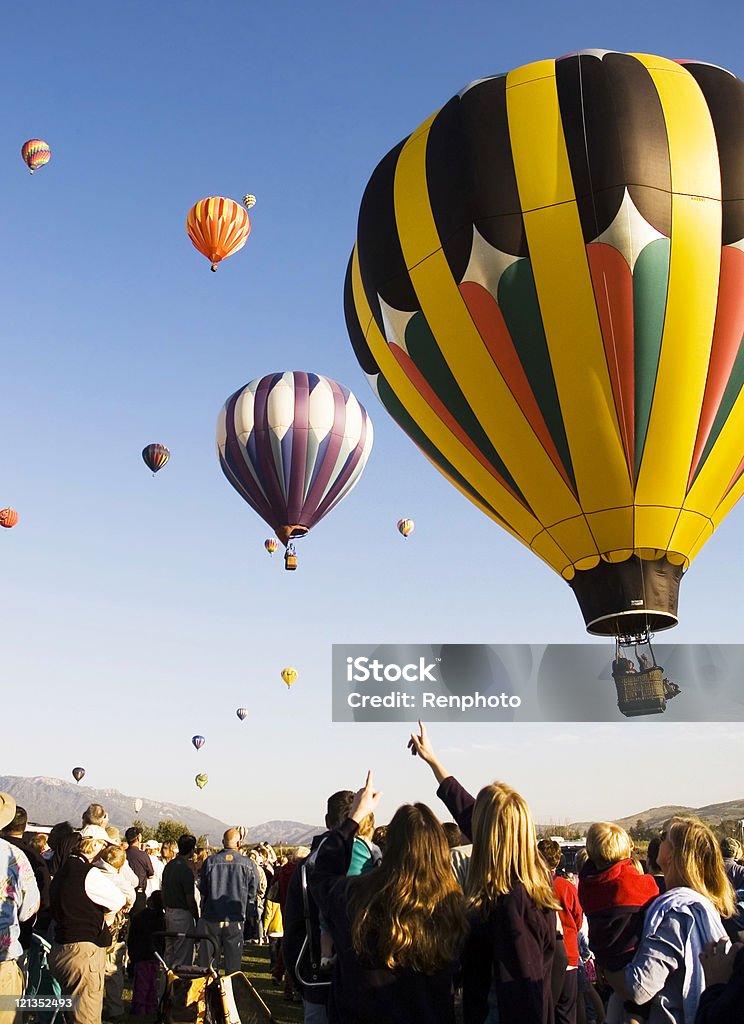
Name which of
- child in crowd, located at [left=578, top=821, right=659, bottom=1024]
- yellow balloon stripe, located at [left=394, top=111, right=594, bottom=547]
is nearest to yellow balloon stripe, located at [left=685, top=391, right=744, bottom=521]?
yellow balloon stripe, located at [left=394, top=111, right=594, bottom=547]

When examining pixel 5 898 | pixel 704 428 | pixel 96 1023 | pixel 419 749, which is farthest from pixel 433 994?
pixel 704 428

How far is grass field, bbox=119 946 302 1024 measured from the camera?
6945 mm

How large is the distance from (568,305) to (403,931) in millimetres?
7742

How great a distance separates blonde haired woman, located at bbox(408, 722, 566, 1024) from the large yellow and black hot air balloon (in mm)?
7072

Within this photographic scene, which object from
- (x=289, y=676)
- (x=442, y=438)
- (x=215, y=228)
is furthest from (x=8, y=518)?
(x=442, y=438)

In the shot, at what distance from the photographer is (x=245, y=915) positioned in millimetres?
7395

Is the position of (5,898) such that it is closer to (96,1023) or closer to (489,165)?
(96,1023)

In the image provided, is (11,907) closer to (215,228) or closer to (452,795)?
(452,795)

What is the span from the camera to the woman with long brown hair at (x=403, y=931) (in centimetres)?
279

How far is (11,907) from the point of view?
14.7 ft

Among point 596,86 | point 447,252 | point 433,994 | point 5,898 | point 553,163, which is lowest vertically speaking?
point 433,994

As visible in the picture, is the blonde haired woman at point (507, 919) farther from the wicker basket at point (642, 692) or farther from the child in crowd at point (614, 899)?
the wicker basket at point (642, 692)

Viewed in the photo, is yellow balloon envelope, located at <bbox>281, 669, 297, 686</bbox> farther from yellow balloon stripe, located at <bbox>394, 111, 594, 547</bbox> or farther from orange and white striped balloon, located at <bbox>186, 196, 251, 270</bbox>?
yellow balloon stripe, located at <bbox>394, 111, 594, 547</bbox>

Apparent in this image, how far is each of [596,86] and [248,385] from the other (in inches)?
465
